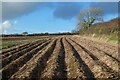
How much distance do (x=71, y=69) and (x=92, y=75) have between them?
5.62 ft

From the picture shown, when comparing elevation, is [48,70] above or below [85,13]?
below

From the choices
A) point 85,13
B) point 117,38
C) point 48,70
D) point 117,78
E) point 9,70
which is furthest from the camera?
point 85,13

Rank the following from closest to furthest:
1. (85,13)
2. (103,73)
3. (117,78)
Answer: (117,78), (103,73), (85,13)

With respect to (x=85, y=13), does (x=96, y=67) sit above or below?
below

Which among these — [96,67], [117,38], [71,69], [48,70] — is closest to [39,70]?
[48,70]

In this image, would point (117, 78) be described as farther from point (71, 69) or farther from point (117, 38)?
point (117, 38)

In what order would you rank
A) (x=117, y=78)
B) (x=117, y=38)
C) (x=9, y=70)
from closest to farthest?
(x=117, y=78) < (x=9, y=70) < (x=117, y=38)

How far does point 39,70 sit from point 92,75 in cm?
274

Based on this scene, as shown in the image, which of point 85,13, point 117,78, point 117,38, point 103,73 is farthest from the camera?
point 85,13

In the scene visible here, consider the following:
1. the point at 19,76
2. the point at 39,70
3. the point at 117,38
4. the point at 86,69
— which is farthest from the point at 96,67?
the point at 117,38

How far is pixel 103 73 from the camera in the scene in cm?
1369

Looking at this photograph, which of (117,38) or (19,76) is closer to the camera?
(19,76)

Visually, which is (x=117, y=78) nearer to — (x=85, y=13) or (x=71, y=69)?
(x=71, y=69)

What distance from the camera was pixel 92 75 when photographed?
13898 mm
